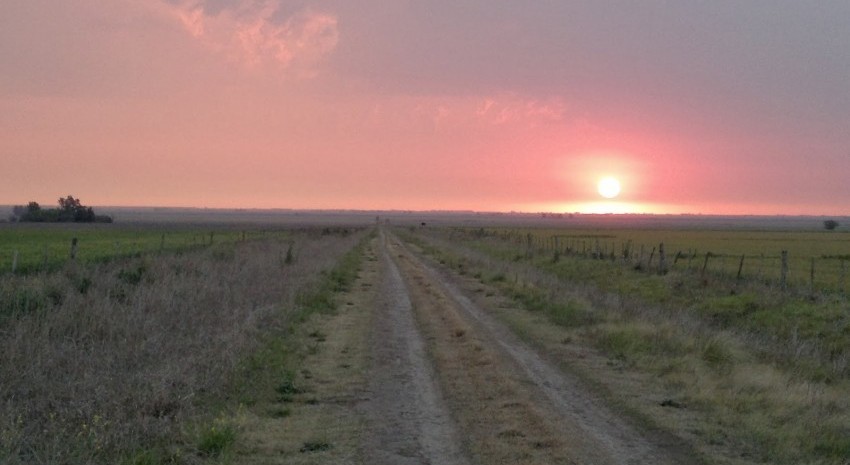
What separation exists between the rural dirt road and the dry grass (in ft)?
4.07

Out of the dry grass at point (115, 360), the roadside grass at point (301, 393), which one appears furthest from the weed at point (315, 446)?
the dry grass at point (115, 360)

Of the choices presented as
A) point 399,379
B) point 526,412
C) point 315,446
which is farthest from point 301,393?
point 526,412

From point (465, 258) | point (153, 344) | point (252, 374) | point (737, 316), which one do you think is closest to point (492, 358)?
point (252, 374)

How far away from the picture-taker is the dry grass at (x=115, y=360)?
7477 millimetres

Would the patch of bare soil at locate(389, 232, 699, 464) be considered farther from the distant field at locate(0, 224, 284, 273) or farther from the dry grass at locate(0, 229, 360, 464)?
the distant field at locate(0, 224, 284, 273)

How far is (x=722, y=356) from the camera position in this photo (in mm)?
13859

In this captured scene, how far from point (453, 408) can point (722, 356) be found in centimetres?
676

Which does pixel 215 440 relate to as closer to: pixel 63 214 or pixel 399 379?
pixel 399 379

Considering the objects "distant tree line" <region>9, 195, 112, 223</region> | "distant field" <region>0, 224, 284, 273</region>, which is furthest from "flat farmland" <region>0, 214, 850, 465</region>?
"distant tree line" <region>9, 195, 112, 223</region>

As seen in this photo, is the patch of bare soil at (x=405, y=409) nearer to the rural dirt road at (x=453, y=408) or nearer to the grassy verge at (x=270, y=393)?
the rural dirt road at (x=453, y=408)

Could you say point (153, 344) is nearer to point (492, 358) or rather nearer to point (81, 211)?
point (492, 358)

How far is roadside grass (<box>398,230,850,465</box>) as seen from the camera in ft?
28.8

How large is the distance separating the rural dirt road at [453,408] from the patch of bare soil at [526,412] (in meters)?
0.01

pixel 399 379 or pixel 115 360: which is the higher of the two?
pixel 115 360
